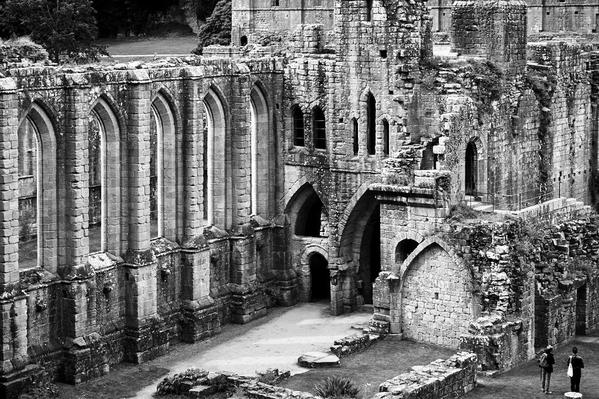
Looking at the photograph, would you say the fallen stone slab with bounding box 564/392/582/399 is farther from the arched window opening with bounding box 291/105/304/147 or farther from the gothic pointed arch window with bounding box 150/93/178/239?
the arched window opening with bounding box 291/105/304/147

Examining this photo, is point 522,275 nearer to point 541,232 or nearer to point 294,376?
point 541,232

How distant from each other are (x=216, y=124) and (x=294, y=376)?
1055 cm

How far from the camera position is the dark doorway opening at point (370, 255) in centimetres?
5453

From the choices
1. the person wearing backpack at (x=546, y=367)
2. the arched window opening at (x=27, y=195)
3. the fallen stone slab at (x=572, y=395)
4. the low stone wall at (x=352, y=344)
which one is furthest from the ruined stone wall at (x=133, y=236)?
the fallen stone slab at (x=572, y=395)

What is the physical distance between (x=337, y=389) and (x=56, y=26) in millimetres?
37094

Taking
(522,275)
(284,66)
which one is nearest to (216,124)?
(284,66)

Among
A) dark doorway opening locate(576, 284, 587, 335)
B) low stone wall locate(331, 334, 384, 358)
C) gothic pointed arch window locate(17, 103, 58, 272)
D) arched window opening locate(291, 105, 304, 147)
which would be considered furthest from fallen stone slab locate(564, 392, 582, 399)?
arched window opening locate(291, 105, 304, 147)

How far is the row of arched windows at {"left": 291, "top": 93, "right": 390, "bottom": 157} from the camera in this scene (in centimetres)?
5338

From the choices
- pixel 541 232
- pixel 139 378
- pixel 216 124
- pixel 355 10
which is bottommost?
pixel 139 378

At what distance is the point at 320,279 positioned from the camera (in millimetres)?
56344

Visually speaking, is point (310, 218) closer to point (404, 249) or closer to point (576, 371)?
point (404, 249)

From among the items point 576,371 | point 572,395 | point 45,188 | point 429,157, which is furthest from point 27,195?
point 572,395

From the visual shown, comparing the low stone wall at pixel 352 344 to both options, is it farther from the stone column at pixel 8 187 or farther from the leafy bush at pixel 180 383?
the stone column at pixel 8 187

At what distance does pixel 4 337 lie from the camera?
43.5m
